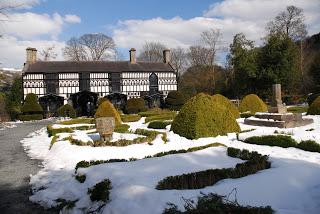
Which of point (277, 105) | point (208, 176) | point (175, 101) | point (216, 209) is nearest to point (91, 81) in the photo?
point (175, 101)

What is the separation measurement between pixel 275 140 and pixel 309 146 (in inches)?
55.3

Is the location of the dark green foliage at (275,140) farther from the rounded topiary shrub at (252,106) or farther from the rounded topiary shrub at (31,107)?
the rounded topiary shrub at (31,107)

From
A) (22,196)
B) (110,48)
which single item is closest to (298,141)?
(22,196)

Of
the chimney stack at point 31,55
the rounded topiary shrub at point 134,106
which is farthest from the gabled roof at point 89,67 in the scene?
the rounded topiary shrub at point 134,106

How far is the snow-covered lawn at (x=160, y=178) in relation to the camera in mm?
5918

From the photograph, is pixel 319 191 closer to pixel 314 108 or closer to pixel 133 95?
pixel 314 108

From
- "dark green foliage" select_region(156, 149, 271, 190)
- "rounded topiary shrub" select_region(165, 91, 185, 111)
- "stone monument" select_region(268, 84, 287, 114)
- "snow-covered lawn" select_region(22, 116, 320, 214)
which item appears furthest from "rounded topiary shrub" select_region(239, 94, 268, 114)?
"dark green foliage" select_region(156, 149, 271, 190)

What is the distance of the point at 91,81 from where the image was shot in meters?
50.5

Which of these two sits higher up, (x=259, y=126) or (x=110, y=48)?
(x=110, y=48)

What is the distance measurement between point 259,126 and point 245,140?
5.46m

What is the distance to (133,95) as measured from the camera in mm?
52500

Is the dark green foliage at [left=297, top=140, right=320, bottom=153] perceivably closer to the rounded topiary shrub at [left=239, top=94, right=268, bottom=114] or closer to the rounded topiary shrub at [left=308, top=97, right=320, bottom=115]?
the rounded topiary shrub at [left=308, top=97, right=320, bottom=115]

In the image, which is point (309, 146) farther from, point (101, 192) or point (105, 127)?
point (105, 127)

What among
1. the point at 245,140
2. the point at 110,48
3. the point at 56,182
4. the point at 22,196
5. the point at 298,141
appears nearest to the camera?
the point at 22,196
